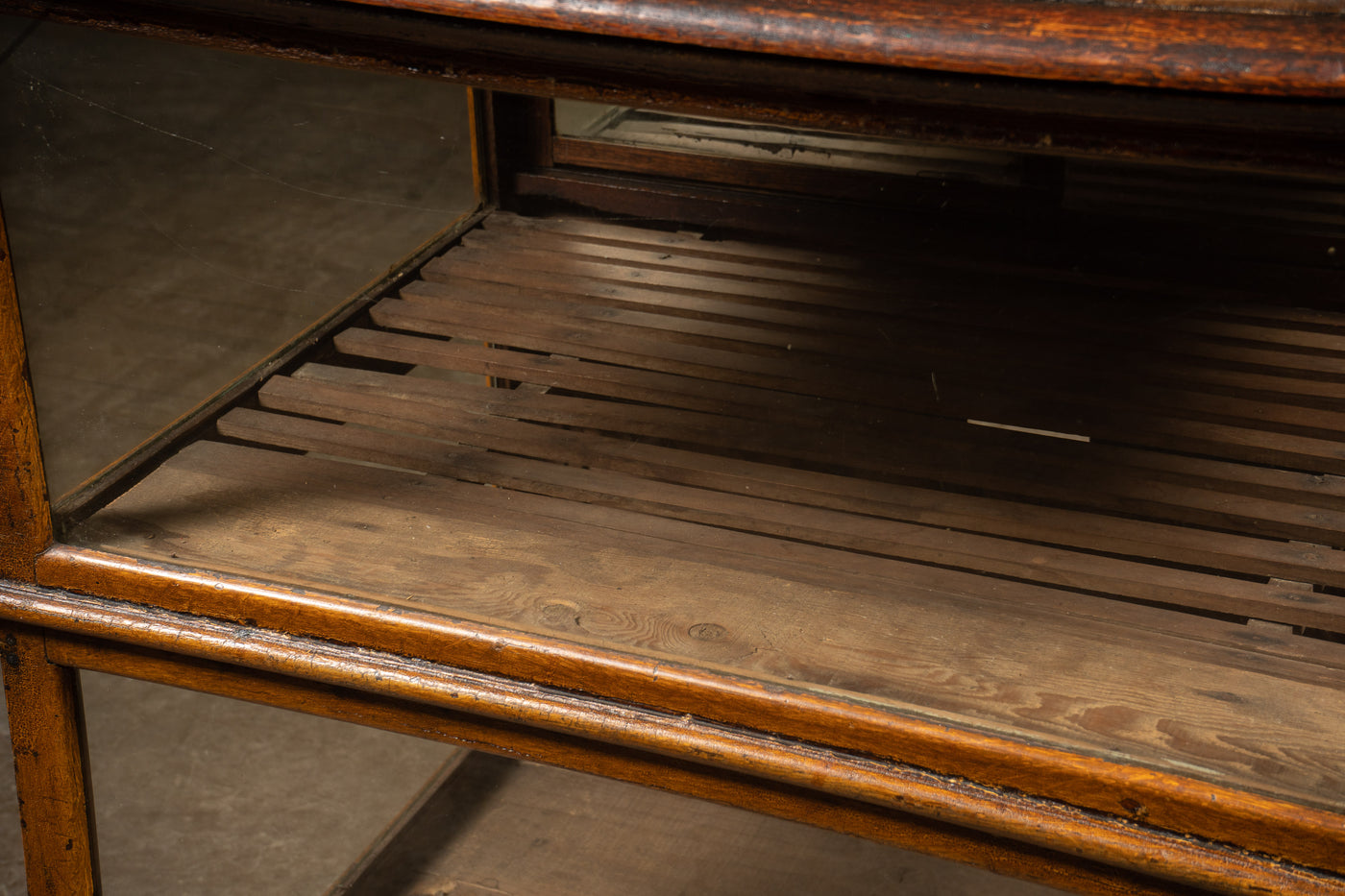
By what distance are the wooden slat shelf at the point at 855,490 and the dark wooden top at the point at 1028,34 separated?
0.43m

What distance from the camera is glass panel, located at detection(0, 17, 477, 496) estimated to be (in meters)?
0.92

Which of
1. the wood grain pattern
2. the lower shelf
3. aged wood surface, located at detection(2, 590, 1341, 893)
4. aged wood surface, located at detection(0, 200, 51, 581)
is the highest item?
aged wood surface, located at detection(0, 200, 51, 581)

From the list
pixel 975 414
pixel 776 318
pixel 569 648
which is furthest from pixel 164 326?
pixel 975 414

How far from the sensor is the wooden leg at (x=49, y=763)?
42.6 inches

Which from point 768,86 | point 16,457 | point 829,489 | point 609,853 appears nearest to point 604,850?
point 609,853

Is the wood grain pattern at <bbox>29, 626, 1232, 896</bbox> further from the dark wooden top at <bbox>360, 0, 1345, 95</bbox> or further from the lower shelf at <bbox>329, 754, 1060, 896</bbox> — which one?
the lower shelf at <bbox>329, 754, 1060, 896</bbox>

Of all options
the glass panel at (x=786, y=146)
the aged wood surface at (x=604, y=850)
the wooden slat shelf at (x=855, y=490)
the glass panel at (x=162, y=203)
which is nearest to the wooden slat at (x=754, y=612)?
the wooden slat shelf at (x=855, y=490)

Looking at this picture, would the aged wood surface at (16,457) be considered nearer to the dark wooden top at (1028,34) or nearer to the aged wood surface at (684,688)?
the aged wood surface at (684,688)

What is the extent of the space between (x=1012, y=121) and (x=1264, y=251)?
3.71ft

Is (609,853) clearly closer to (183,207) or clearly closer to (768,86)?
(183,207)

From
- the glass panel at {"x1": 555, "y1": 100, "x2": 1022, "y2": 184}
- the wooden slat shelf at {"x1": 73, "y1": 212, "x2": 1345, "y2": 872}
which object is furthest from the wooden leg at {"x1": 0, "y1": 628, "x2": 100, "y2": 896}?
the glass panel at {"x1": 555, "y1": 100, "x2": 1022, "y2": 184}

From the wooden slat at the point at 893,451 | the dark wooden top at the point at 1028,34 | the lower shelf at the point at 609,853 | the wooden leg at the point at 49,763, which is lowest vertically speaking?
the lower shelf at the point at 609,853

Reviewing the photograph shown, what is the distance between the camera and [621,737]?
2.96 feet

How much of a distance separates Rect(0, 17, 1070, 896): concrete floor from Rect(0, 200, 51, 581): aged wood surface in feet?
0.05
